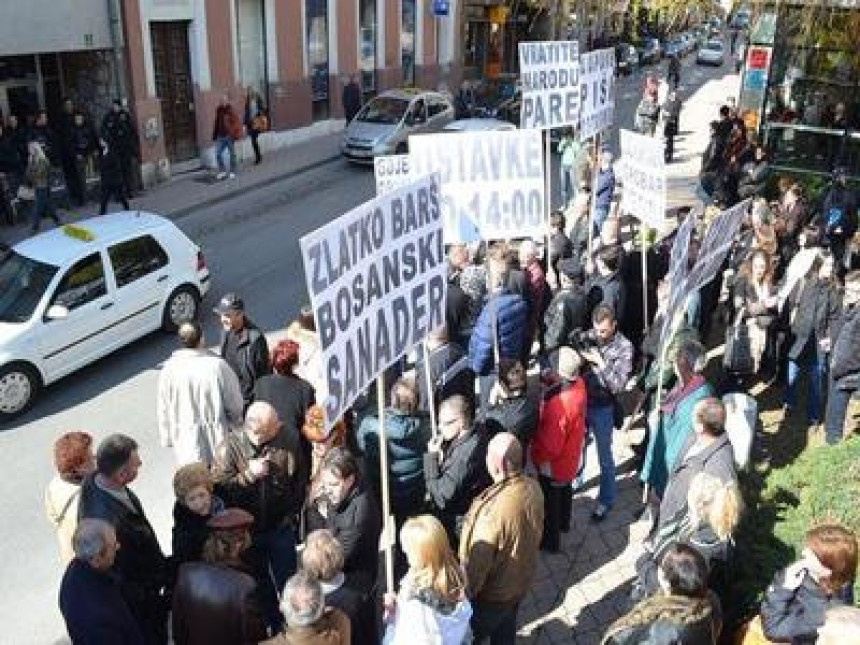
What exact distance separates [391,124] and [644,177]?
12.3 metres

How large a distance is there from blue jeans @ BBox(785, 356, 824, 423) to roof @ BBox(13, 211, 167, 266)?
23.3 ft

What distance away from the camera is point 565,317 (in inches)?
298

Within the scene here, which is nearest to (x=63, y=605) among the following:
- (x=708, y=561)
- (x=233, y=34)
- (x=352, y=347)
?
(x=352, y=347)

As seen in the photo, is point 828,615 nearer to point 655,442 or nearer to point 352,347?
point 352,347

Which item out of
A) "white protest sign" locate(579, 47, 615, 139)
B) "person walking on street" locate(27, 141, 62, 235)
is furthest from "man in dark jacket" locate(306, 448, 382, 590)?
"person walking on street" locate(27, 141, 62, 235)

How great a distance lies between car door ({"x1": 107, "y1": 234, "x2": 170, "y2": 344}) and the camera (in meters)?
9.62

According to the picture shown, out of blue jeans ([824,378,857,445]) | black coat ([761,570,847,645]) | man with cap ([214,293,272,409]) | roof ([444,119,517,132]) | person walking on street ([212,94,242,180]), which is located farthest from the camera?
roof ([444,119,517,132])

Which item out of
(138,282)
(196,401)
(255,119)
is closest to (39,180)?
(138,282)

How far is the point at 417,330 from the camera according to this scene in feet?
17.3

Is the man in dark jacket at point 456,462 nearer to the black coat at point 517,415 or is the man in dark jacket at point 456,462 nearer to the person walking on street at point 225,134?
the black coat at point 517,415

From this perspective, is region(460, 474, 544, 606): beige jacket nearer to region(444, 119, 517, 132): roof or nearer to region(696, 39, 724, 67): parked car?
region(444, 119, 517, 132): roof

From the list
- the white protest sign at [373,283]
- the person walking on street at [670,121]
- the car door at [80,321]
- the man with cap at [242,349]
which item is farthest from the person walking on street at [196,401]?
the person walking on street at [670,121]

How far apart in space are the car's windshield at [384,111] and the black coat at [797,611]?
685 inches

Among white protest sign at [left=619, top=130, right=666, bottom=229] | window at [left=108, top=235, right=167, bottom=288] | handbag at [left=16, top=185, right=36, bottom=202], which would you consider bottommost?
handbag at [left=16, top=185, right=36, bottom=202]
